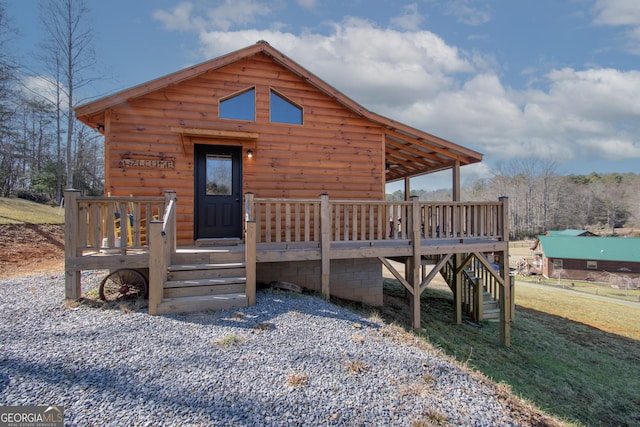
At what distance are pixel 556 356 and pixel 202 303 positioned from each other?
7.80 m

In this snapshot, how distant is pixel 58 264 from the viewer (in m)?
8.97

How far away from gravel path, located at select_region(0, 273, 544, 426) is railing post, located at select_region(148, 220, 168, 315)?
0.24 meters

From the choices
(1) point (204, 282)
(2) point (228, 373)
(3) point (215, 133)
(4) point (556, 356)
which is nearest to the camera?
(2) point (228, 373)

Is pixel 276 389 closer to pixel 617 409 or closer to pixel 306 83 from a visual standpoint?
pixel 617 409

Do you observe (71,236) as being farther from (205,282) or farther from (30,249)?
(30,249)

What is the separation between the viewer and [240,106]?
22.6 ft

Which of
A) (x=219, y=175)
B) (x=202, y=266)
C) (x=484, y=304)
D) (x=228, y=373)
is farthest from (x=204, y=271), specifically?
(x=484, y=304)

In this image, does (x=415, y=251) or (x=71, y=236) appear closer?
(x=71, y=236)

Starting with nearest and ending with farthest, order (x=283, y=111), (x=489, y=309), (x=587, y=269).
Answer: (x=283, y=111) < (x=489, y=309) < (x=587, y=269)

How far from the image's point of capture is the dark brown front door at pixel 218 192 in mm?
6711

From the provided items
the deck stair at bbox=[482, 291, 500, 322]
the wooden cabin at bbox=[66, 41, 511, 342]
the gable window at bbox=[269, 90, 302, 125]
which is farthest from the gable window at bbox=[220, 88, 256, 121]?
the deck stair at bbox=[482, 291, 500, 322]

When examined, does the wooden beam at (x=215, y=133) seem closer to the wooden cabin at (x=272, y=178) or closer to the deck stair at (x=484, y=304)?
the wooden cabin at (x=272, y=178)

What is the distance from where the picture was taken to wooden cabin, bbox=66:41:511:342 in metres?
5.71

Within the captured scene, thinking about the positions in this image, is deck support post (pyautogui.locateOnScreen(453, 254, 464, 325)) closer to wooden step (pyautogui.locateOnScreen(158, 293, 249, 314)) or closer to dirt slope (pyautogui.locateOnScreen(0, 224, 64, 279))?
wooden step (pyautogui.locateOnScreen(158, 293, 249, 314))
